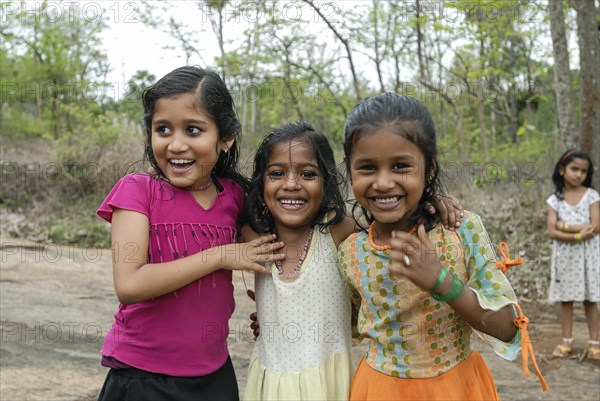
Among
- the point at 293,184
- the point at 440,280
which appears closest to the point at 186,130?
the point at 293,184

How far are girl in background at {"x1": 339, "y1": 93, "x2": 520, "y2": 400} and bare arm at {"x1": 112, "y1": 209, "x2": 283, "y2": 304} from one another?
1.44 feet

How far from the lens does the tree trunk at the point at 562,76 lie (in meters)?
5.45

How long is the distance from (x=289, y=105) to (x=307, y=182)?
8612 mm

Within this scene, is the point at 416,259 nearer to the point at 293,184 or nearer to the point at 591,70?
the point at 293,184

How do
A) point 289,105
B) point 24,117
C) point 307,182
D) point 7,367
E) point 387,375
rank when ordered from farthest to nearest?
point 24,117
point 289,105
point 7,367
point 307,182
point 387,375

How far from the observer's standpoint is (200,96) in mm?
1743

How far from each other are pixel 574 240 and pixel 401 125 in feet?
10.4

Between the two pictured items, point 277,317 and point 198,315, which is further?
point 277,317

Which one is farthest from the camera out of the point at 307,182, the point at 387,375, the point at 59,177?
the point at 59,177

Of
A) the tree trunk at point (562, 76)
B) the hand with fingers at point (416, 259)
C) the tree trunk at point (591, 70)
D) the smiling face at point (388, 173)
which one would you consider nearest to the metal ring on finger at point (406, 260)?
the hand with fingers at point (416, 259)

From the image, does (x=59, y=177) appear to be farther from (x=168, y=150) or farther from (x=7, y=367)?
(x=168, y=150)

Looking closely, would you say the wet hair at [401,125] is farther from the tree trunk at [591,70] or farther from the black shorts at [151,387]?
the tree trunk at [591,70]

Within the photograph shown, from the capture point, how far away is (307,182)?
184 centimetres

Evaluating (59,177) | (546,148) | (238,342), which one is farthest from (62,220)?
(546,148)
